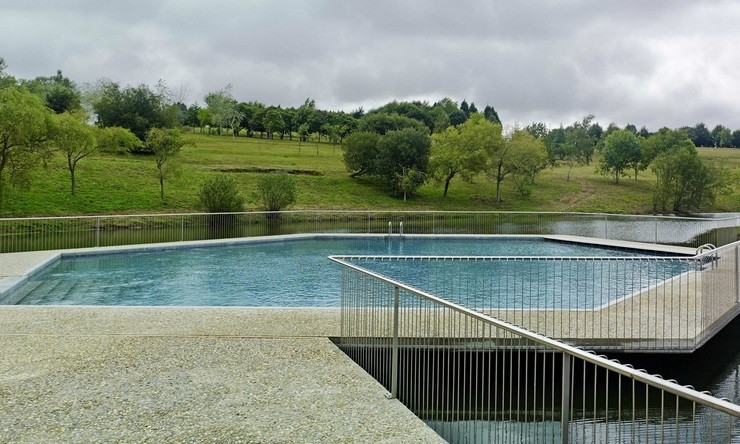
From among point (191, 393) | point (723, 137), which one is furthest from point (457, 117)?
point (191, 393)

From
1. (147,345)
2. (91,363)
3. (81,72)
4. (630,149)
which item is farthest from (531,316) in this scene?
(81,72)

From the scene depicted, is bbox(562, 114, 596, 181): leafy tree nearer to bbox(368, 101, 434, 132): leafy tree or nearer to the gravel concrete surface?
bbox(368, 101, 434, 132): leafy tree

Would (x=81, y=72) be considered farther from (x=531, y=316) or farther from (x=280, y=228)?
(x=531, y=316)

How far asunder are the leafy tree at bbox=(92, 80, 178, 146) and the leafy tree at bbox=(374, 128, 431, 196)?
1731cm

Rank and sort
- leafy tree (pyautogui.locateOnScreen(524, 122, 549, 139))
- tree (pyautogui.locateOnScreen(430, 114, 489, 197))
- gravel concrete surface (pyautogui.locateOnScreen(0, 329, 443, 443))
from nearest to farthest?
gravel concrete surface (pyautogui.locateOnScreen(0, 329, 443, 443))
tree (pyautogui.locateOnScreen(430, 114, 489, 197))
leafy tree (pyautogui.locateOnScreen(524, 122, 549, 139))

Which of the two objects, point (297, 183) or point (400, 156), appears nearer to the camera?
point (297, 183)

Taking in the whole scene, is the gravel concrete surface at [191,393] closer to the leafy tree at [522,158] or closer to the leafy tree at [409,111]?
the leafy tree at [522,158]

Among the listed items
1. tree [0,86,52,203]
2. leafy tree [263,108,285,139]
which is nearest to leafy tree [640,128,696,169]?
leafy tree [263,108,285,139]

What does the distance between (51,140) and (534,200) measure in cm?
3312

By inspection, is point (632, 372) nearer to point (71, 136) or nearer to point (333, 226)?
point (333, 226)

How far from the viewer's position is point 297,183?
4081 cm

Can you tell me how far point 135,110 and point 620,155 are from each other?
4226 centimetres

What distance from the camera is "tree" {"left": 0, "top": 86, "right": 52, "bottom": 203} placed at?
24.6m

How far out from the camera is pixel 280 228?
22578 millimetres
